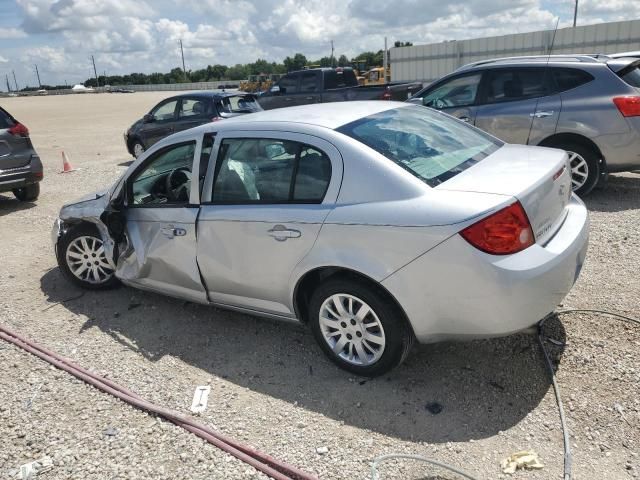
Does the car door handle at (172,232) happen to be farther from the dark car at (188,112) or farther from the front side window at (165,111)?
the front side window at (165,111)

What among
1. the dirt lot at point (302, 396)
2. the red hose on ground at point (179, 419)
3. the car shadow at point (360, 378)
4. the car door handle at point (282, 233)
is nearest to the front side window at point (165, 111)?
the dirt lot at point (302, 396)

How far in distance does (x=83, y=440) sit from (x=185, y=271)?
1.40 meters

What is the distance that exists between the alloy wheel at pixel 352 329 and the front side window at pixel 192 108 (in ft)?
30.3

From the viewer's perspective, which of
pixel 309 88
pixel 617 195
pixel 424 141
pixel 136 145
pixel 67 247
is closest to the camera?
pixel 424 141

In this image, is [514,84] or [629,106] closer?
[629,106]

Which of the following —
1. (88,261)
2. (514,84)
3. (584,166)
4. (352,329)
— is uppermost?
(514,84)

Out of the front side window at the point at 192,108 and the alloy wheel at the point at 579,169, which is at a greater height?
the front side window at the point at 192,108

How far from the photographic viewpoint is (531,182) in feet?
10.1

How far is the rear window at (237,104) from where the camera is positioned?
11.6 metres

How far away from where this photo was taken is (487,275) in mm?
2807

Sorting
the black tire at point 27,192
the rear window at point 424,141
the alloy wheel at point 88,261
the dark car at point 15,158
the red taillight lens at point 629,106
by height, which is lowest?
the black tire at point 27,192

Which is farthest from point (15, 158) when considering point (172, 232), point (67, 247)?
point (172, 232)

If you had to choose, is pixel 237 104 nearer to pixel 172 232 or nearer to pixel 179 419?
pixel 172 232

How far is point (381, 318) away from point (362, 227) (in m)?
0.55
